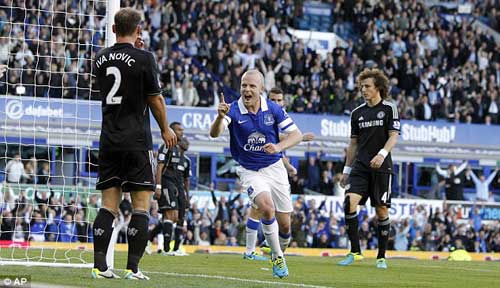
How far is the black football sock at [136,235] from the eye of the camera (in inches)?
388

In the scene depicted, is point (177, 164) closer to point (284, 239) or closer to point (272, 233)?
point (284, 239)

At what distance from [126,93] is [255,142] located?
112 inches

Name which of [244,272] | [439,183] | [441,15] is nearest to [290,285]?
[244,272]

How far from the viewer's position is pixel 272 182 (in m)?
12.3

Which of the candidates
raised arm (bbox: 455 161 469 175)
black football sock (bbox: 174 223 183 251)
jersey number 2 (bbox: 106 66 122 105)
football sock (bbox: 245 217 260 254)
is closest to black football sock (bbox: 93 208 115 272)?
jersey number 2 (bbox: 106 66 122 105)

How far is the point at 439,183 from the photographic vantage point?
114ft

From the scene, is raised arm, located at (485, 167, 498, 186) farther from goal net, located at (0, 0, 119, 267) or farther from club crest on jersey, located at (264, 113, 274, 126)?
club crest on jersey, located at (264, 113, 274, 126)

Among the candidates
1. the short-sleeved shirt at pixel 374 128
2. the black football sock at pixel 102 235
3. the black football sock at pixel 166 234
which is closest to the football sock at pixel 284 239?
the short-sleeved shirt at pixel 374 128

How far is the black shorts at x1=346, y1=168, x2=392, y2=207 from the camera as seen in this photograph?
15.1 meters

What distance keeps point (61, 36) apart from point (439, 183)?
1367 cm

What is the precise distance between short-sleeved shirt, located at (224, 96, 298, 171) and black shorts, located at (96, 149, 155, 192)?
2541 mm

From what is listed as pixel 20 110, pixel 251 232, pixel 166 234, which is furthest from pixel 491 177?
pixel 251 232

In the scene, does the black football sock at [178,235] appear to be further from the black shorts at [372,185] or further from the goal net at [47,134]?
the black shorts at [372,185]

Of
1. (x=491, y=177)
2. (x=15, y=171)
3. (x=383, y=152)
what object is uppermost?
(x=383, y=152)
